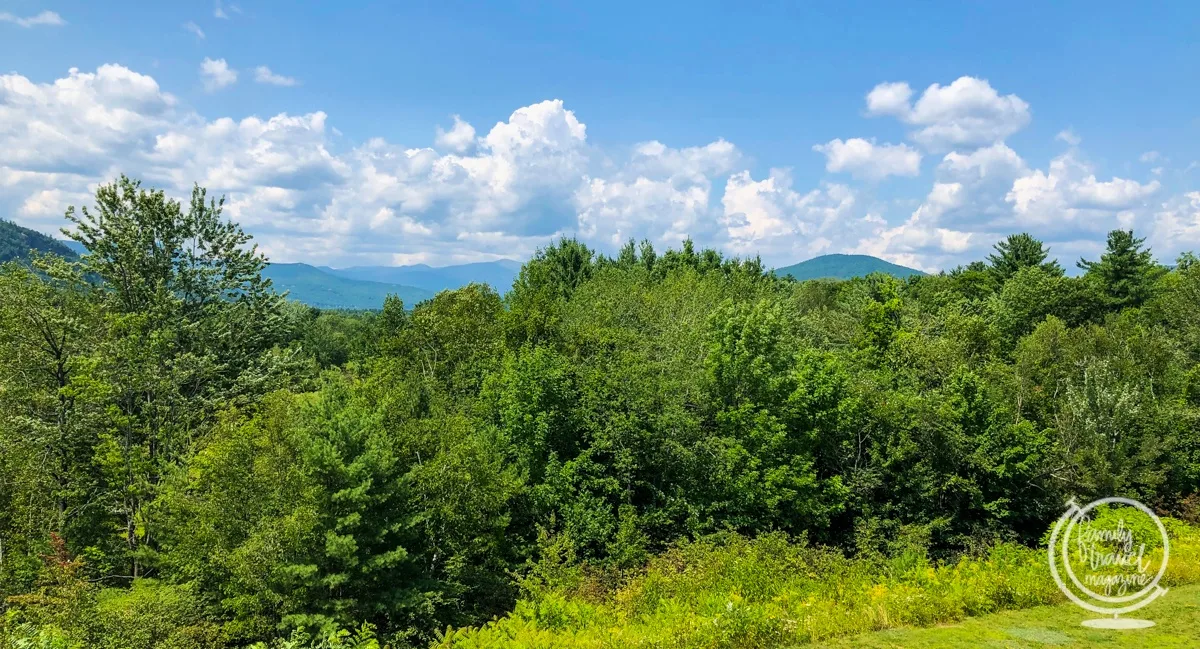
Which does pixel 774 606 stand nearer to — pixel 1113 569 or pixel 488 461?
pixel 1113 569

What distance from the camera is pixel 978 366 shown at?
35375mm

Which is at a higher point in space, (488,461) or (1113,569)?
(1113,569)

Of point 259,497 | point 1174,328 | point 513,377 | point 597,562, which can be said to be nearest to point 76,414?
point 259,497

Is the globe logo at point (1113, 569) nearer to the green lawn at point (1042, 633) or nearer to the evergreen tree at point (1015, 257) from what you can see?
the green lawn at point (1042, 633)

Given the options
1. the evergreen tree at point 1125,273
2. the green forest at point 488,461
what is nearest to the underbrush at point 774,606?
the green forest at point 488,461

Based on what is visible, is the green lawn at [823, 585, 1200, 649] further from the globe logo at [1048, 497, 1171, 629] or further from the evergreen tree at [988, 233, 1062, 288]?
the evergreen tree at [988, 233, 1062, 288]

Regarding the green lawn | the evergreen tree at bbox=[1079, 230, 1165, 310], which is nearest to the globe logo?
the green lawn

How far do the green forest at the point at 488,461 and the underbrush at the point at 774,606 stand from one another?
16 centimetres

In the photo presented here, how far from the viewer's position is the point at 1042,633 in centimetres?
965

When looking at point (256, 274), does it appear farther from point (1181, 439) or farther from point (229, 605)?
point (1181, 439)

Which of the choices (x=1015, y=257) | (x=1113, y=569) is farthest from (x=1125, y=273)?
(x=1113, y=569)

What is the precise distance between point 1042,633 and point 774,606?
4035mm

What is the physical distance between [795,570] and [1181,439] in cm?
2880

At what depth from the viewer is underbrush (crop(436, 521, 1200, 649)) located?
386 inches
